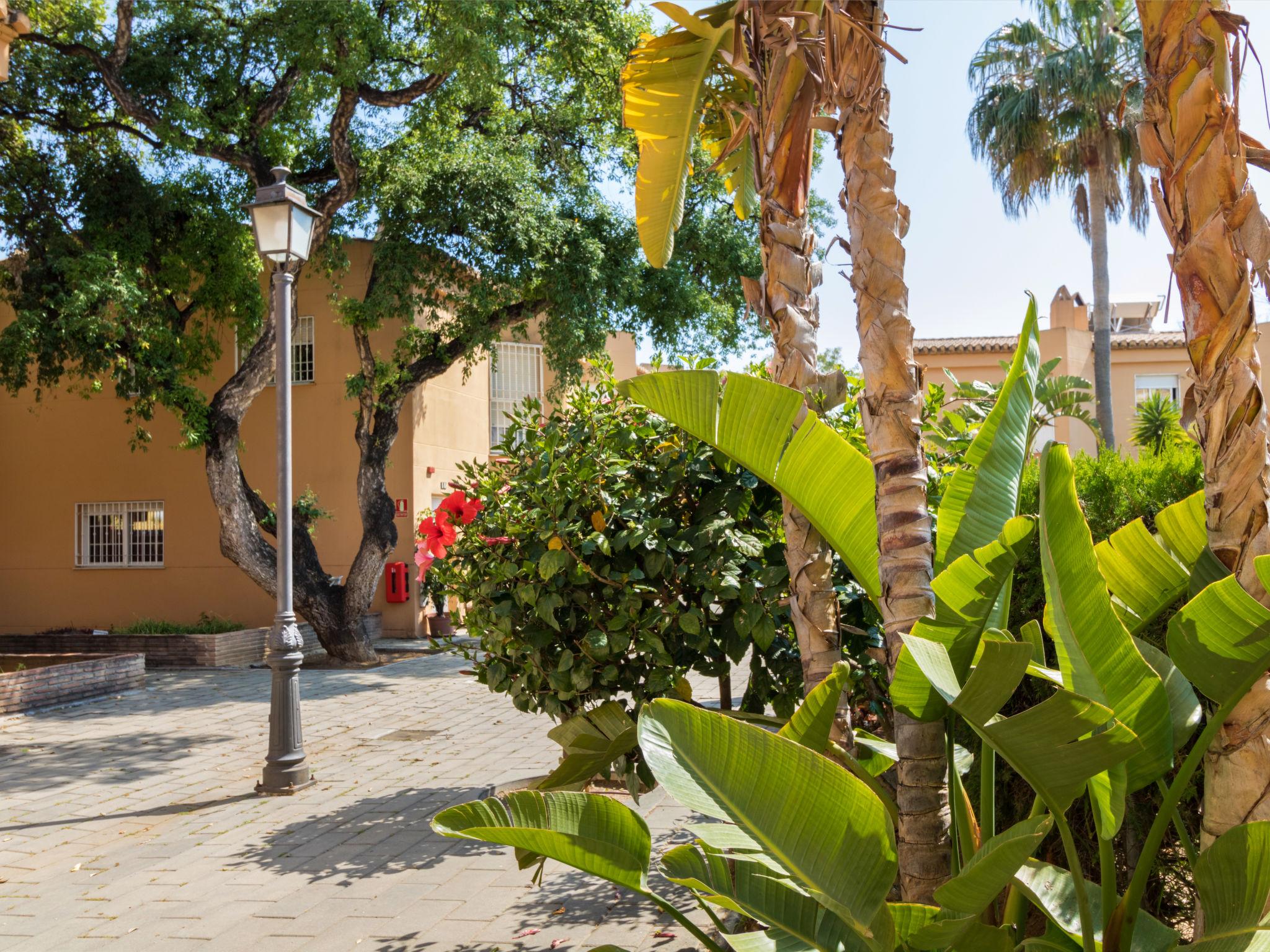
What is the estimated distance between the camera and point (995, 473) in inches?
107

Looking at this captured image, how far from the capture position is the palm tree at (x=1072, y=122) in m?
22.7

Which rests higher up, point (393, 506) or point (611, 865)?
point (393, 506)

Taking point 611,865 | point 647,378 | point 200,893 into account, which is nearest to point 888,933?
point 611,865

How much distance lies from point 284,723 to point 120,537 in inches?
556

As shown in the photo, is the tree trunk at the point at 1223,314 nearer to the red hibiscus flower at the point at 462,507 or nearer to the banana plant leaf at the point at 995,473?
the banana plant leaf at the point at 995,473

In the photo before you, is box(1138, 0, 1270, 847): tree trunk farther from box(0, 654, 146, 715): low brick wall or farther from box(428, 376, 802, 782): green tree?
box(0, 654, 146, 715): low brick wall

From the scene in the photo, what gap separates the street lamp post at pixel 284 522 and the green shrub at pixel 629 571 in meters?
4.13

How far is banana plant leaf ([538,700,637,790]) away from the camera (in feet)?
11.4

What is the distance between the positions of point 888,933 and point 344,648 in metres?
14.2

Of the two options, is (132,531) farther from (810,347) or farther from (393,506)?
(810,347)

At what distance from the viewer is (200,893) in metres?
5.43

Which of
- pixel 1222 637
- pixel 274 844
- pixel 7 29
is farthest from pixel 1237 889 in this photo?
pixel 7 29

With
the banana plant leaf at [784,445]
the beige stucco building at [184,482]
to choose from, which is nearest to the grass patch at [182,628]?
the beige stucco building at [184,482]

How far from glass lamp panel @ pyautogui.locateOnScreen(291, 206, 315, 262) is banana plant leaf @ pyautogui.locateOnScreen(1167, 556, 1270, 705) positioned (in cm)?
790
